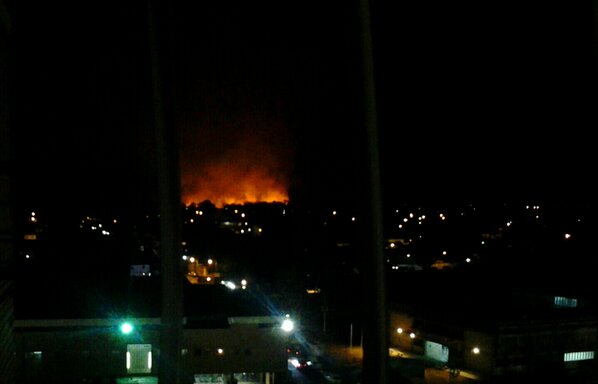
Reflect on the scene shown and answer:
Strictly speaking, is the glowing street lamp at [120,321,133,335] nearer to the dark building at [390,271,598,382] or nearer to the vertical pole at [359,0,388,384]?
the vertical pole at [359,0,388,384]

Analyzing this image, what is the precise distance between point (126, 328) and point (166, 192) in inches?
40.2

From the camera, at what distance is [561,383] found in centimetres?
457

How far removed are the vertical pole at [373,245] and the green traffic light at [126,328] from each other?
1.06 metres

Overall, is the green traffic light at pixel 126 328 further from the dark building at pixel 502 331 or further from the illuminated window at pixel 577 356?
the illuminated window at pixel 577 356

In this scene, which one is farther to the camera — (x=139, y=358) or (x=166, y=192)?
(x=139, y=358)

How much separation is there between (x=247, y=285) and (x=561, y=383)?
769 cm

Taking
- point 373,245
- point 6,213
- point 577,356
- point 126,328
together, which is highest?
point 6,213

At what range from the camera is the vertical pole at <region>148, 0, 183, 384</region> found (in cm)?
149

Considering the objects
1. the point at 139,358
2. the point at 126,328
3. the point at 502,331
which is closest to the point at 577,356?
the point at 502,331

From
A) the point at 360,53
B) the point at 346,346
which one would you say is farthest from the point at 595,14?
the point at 346,346

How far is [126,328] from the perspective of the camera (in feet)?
7.62

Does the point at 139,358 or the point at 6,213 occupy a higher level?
the point at 6,213

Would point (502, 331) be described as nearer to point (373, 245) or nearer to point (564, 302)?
point (564, 302)

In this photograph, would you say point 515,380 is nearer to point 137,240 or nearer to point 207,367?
point 207,367
